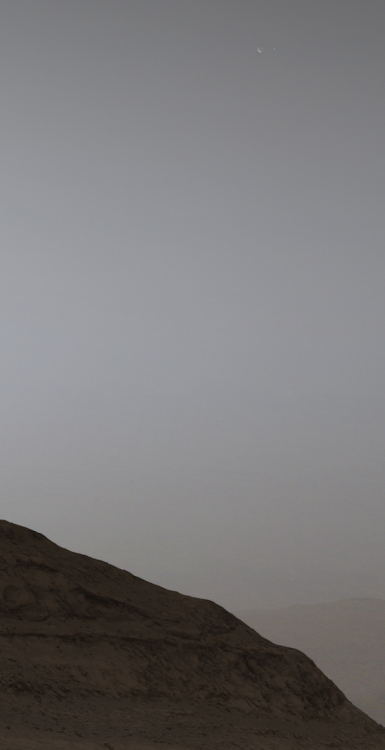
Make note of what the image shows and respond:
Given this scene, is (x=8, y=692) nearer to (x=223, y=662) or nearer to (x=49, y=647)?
(x=49, y=647)

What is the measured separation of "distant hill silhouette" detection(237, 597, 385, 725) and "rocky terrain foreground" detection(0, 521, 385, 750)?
188 feet

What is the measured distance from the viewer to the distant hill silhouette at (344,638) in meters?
83.2

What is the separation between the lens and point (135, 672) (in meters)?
12.3

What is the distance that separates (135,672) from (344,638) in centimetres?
11105

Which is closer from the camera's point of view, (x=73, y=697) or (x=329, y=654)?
(x=73, y=697)

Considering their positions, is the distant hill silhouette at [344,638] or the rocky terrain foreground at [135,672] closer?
the rocky terrain foreground at [135,672]

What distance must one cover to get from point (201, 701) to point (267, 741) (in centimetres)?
143

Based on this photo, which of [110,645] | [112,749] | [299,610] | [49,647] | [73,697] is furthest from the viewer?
[299,610]

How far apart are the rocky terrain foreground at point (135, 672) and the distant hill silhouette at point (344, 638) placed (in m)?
57.2

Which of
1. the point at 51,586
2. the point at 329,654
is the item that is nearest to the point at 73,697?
the point at 51,586

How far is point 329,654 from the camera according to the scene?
101m

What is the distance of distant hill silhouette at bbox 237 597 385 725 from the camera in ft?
273

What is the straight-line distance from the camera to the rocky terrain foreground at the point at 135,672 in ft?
33.6

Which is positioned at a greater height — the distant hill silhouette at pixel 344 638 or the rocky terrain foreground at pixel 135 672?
the distant hill silhouette at pixel 344 638
